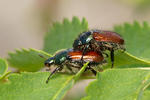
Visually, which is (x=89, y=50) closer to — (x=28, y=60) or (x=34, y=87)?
(x=28, y=60)

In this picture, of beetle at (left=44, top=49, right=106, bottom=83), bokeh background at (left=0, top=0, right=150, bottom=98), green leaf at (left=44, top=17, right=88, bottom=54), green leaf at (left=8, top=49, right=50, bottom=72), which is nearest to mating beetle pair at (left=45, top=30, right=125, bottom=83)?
beetle at (left=44, top=49, right=106, bottom=83)

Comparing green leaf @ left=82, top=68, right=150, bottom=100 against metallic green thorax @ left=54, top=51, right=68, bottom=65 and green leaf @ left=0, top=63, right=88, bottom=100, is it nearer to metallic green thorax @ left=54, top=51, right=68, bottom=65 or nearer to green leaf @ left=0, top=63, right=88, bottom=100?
green leaf @ left=0, top=63, right=88, bottom=100

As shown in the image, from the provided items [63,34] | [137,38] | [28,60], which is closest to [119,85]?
[28,60]

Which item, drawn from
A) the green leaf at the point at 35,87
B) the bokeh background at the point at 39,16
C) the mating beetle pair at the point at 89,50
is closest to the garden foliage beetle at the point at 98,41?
the mating beetle pair at the point at 89,50

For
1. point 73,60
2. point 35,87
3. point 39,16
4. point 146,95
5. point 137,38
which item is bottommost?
point 146,95

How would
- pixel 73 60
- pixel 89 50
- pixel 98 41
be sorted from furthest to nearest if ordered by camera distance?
pixel 98 41 → pixel 89 50 → pixel 73 60

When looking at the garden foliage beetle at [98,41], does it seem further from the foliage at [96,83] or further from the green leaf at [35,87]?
the green leaf at [35,87]
